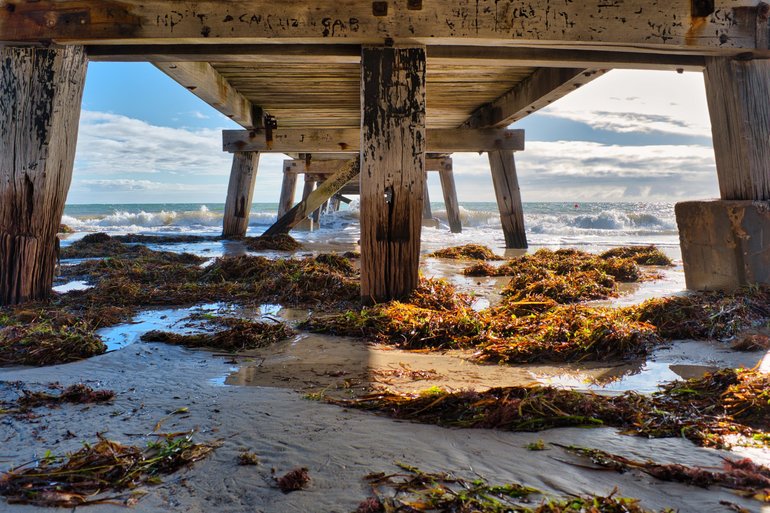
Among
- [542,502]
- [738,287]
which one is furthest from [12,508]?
[738,287]

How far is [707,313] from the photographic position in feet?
12.9

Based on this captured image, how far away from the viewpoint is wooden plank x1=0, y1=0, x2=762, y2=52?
4.51 metres

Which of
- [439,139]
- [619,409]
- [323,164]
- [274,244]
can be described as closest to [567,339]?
[619,409]

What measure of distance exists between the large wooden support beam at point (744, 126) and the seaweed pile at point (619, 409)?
10.3 feet

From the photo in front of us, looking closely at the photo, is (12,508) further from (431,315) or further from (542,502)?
(431,315)

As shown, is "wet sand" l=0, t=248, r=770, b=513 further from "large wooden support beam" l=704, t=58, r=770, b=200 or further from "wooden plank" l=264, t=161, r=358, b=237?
"wooden plank" l=264, t=161, r=358, b=237

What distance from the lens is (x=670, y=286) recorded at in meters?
5.98

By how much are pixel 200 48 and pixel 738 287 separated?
5498mm

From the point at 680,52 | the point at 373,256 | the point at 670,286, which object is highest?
the point at 680,52

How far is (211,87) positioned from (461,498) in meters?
6.96

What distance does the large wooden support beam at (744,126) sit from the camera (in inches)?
192

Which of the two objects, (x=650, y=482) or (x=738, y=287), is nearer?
(x=650, y=482)

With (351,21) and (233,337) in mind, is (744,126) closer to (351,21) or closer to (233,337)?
(351,21)

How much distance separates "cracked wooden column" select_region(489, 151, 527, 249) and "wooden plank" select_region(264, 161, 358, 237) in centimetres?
288
